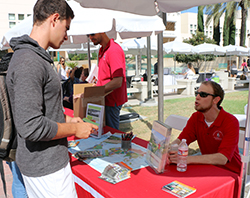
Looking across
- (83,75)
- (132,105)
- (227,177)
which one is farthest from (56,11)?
(132,105)

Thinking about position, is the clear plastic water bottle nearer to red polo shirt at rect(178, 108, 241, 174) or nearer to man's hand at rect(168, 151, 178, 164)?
man's hand at rect(168, 151, 178, 164)

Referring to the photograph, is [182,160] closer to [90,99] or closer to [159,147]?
[159,147]

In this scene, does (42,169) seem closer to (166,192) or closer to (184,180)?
(166,192)

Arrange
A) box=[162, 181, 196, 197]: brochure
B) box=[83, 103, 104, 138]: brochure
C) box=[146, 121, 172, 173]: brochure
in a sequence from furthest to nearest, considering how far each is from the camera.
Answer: box=[83, 103, 104, 138]: brochure, box=[146, 121, 172, 173]: brochure, box=[162, 181, 196, 197]: brochure

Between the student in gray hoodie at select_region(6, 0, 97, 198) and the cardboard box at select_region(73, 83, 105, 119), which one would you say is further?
the cardboard box at select_region(73, 83, 105, 119)

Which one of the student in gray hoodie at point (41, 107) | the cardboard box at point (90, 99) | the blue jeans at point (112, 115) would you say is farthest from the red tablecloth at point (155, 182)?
the blue jeans at point (112, 115)

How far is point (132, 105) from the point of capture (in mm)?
8953

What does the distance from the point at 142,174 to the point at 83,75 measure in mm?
4162

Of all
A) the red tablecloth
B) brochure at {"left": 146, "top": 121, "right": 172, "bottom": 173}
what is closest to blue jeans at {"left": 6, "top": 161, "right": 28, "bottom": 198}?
the red tablecloth

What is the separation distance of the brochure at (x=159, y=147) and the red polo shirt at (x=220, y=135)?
0.60 meters

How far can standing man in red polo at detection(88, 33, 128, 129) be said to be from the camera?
10.2 feet

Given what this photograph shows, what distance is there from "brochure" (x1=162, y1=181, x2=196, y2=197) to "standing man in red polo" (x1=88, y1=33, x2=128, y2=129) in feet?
5.55

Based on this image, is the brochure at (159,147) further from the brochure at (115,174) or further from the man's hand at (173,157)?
the brochure at (115,174)

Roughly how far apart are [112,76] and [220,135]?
5.01 ft
